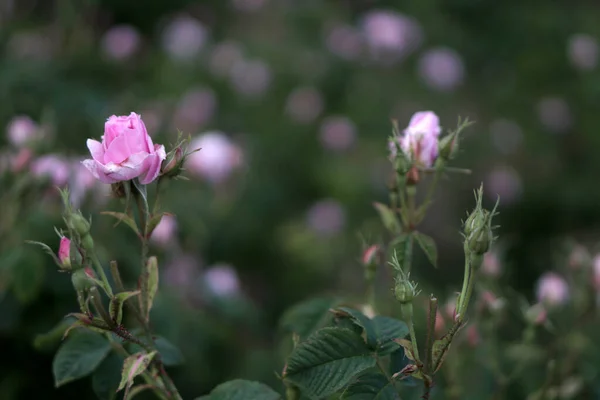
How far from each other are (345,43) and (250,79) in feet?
1.59

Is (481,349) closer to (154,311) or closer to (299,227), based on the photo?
(154,311)

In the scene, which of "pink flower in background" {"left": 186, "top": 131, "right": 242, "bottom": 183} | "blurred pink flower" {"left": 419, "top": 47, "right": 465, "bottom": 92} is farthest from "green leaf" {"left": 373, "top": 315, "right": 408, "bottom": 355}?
"blurred pink flower" {"left": 419, "top": 47, "right": 465, "bottom": 92}

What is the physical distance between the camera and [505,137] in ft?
10.3

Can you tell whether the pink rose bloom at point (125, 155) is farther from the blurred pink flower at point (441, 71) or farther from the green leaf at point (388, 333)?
the blurred pink flower at point (441, 71)

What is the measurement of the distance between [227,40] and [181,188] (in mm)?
1546

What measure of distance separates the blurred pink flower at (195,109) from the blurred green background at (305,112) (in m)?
0.01

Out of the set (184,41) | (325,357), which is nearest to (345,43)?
(184,41)

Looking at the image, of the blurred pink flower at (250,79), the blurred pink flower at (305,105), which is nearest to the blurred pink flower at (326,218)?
the blurred pink flower at (305,105)

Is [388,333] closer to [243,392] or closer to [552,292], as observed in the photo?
[243,392]

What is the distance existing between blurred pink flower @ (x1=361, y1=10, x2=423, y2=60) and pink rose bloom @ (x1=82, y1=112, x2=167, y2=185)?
255cm

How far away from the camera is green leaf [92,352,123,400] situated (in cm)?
90

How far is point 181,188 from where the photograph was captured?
2191 millimetres

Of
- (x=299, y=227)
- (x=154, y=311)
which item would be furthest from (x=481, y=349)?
(x=299, y=227)

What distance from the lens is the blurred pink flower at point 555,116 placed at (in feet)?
10.5
